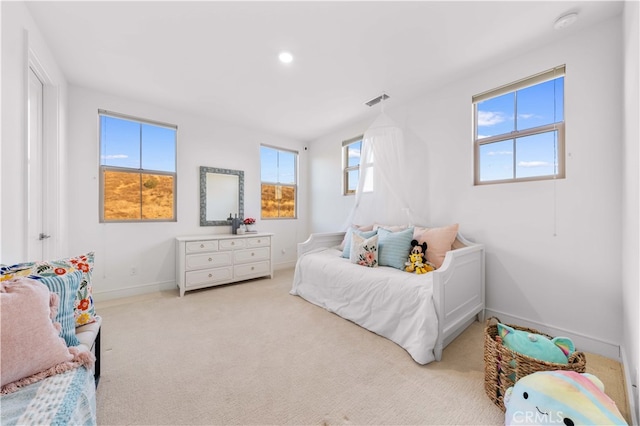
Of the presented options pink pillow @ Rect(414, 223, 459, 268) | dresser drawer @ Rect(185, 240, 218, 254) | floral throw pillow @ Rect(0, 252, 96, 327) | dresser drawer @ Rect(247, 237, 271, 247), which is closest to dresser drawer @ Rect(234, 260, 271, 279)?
dresser drawer @ Rect(247, 237, 271, 247)

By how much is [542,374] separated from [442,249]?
→ 1.34 m

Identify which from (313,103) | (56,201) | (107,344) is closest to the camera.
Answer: (107,344)

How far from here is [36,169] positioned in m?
2.25

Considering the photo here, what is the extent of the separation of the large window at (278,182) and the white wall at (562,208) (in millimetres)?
2786

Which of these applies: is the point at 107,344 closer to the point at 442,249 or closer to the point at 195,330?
the point at 195,330

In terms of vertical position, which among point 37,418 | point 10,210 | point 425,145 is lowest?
point 37,418

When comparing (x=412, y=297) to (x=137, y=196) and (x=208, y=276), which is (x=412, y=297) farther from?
(x=137, y=196)

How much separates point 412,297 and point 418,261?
520 mm

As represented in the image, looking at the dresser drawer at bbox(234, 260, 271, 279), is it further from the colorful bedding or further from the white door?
the colorful bedding

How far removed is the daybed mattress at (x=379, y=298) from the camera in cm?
184

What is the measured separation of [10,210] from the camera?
1.56 meters

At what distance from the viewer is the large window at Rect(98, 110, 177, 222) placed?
3143mm

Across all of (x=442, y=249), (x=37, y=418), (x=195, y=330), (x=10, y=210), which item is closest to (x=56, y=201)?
(x=10, y=210)

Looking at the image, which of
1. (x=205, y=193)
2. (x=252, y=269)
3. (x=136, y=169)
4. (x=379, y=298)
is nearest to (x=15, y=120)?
(x=136, y=169)
